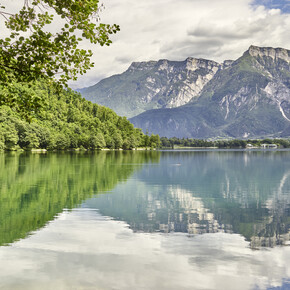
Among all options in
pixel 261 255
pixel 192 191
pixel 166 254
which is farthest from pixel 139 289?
pixel 192 191

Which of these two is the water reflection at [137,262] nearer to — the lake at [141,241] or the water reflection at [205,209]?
the lake at [141,241]

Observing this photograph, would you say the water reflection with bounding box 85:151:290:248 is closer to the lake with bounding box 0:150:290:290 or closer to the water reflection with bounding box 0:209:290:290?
the lake with bounding box 0:150:290:290

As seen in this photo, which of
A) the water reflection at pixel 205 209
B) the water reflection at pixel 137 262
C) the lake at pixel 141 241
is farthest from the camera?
the water reflection at pixel 205 209

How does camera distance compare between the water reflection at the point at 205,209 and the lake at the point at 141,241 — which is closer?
the lake at the point at 141,241

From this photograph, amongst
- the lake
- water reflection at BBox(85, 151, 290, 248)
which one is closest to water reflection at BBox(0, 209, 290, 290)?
the lake

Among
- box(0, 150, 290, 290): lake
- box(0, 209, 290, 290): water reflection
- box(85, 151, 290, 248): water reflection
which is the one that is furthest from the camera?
box(85, 151, 290, 248): water reflection

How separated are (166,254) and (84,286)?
5.23 meters

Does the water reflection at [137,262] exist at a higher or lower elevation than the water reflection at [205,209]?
higher

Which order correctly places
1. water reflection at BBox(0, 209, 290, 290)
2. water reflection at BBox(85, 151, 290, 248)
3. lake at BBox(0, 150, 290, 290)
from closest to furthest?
water reflection at BBox(0, 209, 290, 290)
lake at BBox(0, 150, 290, 290)
water reflection at BBox(85, 151, 290, 248)

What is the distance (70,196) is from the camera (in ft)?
121

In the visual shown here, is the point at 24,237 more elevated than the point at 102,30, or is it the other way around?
the point at 102,30

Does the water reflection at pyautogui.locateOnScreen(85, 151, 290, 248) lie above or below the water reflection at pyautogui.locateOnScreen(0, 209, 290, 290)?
below

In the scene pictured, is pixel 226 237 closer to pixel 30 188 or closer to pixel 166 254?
pixel 166 254

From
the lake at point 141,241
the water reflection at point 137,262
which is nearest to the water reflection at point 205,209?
the lake at point 141,241
